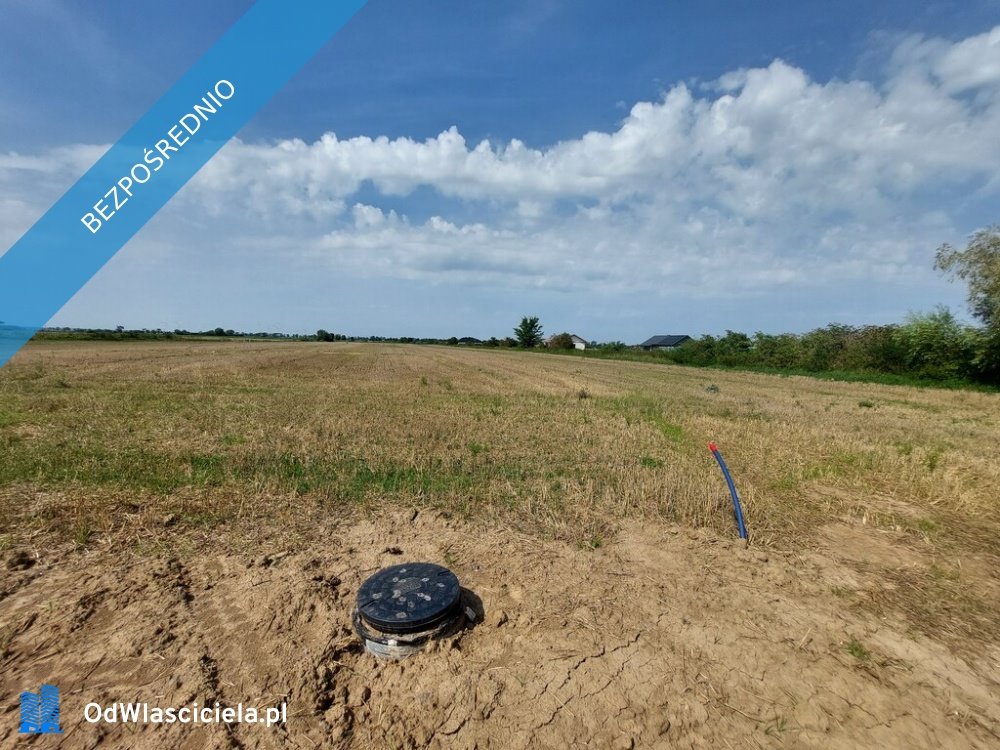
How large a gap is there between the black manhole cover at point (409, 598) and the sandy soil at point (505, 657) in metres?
0.22

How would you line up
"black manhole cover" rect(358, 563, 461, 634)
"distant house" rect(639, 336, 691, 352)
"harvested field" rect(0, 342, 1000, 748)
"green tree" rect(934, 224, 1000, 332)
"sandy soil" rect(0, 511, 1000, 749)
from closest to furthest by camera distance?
"sandy soil" rect(0, 511, 1000, 749) < "harvested field" rect(0, 342, 1000, 748) < "black manhole cover" rect(358, 563, 461, 634) < "green tree" rect(934, 224, 1000, 332) < "distant house" rect(639, 336, 691, 352)

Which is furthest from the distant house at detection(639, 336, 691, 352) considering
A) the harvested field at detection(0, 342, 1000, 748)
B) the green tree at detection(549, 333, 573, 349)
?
the harvested field at detection(0, 342, 1000, 748)

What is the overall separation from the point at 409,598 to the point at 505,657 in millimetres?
883

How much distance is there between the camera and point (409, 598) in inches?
149

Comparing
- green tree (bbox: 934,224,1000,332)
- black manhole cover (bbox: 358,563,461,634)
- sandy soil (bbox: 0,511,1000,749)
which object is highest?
green tree (bbox: 934,224,1000,332)

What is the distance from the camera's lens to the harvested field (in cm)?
305

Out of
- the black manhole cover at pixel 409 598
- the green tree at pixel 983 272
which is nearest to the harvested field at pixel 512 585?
the black manhole cover at pixel 409 598

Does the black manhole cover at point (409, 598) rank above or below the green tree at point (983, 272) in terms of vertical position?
below

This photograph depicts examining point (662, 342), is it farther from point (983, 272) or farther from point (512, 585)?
point (512, 585)

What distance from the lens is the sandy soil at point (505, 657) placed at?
2.94m

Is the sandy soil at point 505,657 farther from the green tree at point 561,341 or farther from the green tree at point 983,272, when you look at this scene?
the green tree at point 561,341

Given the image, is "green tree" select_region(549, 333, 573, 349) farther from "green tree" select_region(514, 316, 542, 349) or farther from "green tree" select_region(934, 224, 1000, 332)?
"green tree" select_region(934, 224, 1000, 332)

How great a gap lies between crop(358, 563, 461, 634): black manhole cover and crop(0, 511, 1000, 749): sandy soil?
0.22 meters

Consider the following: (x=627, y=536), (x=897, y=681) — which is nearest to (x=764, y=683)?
(x=897, y=681)
